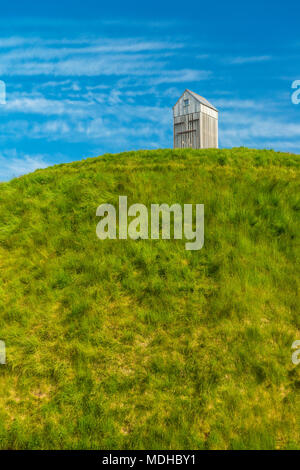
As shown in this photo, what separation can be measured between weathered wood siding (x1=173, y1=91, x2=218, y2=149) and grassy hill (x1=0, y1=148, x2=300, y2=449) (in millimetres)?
9786

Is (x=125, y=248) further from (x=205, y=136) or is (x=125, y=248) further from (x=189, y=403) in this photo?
(x=205, y=136)

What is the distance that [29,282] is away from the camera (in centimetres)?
740

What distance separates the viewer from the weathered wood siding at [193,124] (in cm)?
1853

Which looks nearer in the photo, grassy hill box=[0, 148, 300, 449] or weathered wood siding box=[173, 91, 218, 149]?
grassy hill box=[0, 148, 300, 449]

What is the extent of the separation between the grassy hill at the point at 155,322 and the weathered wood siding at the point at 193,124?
9.79 metres

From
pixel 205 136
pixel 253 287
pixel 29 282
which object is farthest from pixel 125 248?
pixel 205 136

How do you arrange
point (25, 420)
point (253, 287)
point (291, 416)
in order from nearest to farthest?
1. point (291, 416)
2. point (25, 420)
3. point (253, 287)

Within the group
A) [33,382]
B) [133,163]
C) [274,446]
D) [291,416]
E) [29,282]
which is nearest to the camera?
[274,446]

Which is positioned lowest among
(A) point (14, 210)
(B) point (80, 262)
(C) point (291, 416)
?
(C) point (291, 416)

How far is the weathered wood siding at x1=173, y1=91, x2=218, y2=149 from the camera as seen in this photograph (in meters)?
18.5

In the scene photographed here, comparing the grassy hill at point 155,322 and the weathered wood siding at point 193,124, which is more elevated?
the weathered wood siding at point 193,124

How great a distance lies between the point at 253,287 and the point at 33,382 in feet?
16.6

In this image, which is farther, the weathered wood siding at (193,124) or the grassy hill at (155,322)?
the weathered wood siding at (193,124)

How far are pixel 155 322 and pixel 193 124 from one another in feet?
53.7
